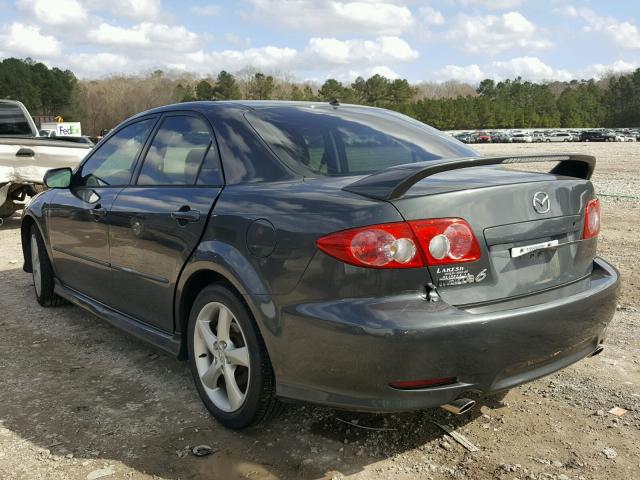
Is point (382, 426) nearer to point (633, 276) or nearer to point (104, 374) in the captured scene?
point (104, 374)

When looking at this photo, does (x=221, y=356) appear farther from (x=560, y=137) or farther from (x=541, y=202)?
(x=560, y=137)

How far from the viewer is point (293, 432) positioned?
3.13 metres

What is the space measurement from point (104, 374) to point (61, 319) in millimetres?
1437

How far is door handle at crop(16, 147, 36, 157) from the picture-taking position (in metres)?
9.19

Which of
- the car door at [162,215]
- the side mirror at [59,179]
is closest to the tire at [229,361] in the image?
the car door at [162,215]

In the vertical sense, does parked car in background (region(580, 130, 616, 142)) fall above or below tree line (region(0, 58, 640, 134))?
below

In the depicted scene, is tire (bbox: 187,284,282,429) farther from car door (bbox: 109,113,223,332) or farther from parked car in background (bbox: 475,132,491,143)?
parked car in background (bbox: 475,132,491,143)

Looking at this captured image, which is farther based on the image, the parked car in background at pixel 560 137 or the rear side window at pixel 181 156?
the parked car in background at pixel 560 137

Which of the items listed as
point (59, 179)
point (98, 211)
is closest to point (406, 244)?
point (98, 211)

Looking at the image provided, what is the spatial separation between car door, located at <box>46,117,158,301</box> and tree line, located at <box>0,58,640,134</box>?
110949 millimetres

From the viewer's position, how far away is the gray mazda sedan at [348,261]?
2.45 meters

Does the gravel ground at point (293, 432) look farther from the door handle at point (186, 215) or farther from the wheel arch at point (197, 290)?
the door handle at point (186, 215)

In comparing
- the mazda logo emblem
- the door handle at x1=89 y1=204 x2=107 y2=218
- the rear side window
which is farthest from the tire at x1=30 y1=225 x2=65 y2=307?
the mazda logo emblem

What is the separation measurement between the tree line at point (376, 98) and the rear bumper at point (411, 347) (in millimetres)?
113116
